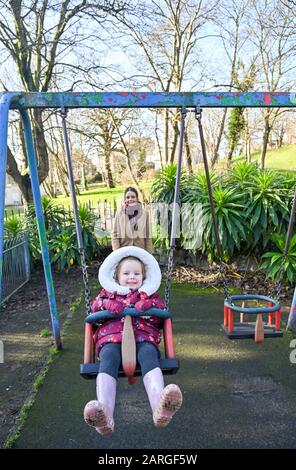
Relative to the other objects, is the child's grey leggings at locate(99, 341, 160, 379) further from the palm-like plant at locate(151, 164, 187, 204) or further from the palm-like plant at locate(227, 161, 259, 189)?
the palm-like plant at locate(151, 164, 187, 204)

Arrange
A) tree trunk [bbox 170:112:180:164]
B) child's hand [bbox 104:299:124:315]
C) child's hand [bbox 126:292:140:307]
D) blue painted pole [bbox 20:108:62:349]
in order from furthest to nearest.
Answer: tree trunk [bbox 170:112:180:164] → blue painted pole [bbox 20:108:62:349] → child's hand [bbox 126:292:140:307] → child's hand [bbox 104:299:124:315]

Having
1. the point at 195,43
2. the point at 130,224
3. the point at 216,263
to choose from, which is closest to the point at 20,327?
the point at 130,224

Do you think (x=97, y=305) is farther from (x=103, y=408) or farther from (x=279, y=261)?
(x=279, y=261)

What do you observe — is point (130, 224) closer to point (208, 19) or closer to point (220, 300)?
point (220, 300)

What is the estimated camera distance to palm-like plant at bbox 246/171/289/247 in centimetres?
528

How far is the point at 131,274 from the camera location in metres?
2.23

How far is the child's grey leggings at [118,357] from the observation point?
1.79m

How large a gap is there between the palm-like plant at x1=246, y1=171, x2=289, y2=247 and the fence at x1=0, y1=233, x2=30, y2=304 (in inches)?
135

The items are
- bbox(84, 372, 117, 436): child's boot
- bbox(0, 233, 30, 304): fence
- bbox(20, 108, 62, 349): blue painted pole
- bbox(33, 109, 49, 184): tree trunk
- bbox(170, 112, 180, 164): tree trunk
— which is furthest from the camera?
bbox(170, 112, 180, 164): tree trunk

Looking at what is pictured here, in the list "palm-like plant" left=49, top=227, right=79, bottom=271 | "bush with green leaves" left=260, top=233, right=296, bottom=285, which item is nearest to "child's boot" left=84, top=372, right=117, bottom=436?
"bush with green leaves" left=260, top=233, right=296, bottom=285

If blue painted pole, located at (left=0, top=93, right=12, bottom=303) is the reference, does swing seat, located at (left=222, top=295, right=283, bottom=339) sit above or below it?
below

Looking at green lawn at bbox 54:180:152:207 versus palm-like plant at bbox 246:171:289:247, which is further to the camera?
green lawn at bbox 54:180:152:207

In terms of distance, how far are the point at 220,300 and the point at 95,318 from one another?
3.19m

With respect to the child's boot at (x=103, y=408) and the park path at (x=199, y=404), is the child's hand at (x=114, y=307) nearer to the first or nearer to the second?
the child's boot at (x=103, y=408)
